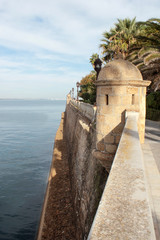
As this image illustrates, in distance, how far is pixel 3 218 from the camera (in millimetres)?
14953

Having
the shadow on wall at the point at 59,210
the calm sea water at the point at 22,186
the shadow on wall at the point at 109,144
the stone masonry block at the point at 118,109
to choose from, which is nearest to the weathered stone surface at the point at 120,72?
the stone masonry block at the point at 118,109

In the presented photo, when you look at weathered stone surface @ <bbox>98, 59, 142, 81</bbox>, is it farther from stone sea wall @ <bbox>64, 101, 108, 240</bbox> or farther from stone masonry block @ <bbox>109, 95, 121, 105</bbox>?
stone sea wall @ <bbox>64, 101, 108, 240</bbox>

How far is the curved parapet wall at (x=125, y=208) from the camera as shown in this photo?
136 cm

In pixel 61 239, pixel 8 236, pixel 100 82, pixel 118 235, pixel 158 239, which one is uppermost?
pixel 100 82

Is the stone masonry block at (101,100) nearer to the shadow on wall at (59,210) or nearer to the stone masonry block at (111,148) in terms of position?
the stone masonry block at (111,148)

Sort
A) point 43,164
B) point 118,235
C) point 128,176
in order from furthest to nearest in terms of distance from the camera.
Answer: point 43,164 → point 128,176 → point 118,235

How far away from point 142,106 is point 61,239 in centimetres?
644

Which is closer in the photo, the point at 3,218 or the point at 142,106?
the point at 142,106

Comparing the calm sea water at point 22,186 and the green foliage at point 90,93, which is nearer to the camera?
the calm sea water at point 22,186

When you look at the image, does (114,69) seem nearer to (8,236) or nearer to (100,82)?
(100,82)

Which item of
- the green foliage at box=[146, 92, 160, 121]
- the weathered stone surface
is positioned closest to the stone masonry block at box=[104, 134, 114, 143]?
the weathered stone surface

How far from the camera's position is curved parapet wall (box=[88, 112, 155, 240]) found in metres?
1.36

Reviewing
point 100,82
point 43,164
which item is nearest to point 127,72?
point 100,82

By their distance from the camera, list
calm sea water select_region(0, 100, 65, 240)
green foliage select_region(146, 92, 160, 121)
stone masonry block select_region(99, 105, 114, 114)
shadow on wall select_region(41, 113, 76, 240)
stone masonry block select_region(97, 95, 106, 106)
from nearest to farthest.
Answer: stone masonry block select_region(99, 105, 114, 114) < stone masonry block select_region(97, 95, 106, 106) < shadow on wall select_region(41, 113, 76, 240) < calm sea water select_region(0, 100, 65, 240) < green foliage select_region(146, 92, 160, 121)
